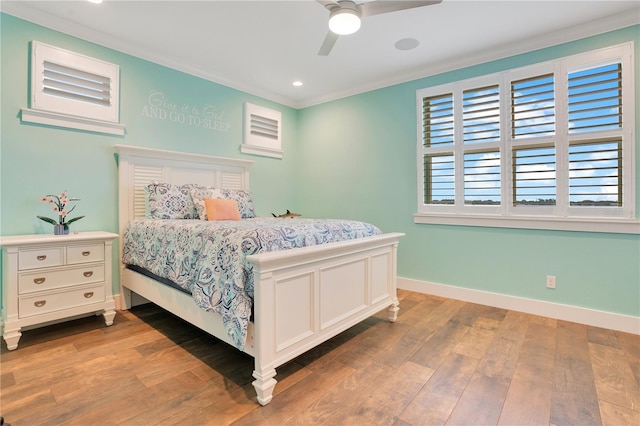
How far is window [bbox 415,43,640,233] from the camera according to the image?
2680 mm

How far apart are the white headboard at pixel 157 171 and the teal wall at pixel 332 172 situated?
4.3 inches

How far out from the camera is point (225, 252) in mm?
1883

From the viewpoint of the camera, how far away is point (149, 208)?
10.2 ft

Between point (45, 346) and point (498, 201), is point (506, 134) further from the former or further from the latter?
point (45, 346)

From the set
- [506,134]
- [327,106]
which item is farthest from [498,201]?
[327,106]

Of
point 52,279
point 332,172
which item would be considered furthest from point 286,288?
point 332,172

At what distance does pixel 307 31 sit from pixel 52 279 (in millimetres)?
2971

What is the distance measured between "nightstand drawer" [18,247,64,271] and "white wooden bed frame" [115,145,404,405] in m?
0.62

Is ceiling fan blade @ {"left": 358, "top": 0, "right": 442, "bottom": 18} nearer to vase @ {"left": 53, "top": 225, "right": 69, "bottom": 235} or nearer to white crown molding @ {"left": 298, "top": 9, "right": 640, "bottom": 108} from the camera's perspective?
white crown molding @ {"left": 298, "top": 9, "right": 640, "bottom": 108}

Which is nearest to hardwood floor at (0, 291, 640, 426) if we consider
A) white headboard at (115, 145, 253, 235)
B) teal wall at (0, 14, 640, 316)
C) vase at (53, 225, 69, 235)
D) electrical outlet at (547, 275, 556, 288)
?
electrical outlet at (547, 275, 556, 288)

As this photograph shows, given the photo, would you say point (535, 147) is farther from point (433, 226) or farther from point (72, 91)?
point (72, 91)

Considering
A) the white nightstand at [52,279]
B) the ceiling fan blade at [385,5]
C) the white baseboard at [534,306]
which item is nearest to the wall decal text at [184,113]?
the white nightstand at [52,279]

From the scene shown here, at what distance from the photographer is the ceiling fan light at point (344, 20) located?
2.01 metres

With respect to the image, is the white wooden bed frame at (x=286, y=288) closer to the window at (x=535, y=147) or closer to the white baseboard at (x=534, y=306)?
the white baseboard at (x=534, y=306)
